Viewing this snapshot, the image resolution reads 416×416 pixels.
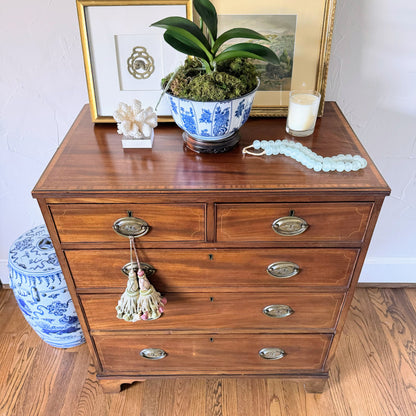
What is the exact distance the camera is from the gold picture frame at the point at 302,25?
1.13m

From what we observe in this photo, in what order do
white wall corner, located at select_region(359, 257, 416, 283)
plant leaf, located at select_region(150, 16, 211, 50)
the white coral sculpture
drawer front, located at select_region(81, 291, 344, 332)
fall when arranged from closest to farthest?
plant leaf, located at select_region(150, 16, 211, 50) → the white coral sculpture → drawer front, located at select_region(81, 291, 344, 332) → white wall corner, located at select_region(359, 257, 416, 283)

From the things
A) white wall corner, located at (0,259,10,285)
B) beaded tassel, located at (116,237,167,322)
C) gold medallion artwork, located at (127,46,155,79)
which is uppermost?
gold medallion artwork, located at (127,46,155,79)

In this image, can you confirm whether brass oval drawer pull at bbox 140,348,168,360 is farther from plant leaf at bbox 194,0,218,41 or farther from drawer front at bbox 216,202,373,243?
plant leaf at bbox 194,0,218,41

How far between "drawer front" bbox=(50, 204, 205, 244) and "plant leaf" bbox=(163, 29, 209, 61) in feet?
1.22

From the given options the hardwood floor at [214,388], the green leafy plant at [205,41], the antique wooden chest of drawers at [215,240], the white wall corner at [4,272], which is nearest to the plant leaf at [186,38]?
the green leafy plant at [205,41]

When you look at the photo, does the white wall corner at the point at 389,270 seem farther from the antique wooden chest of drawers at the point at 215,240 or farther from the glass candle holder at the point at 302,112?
the glass candle holder at the point at 302,112

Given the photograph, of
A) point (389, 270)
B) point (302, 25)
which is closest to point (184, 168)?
point (302, 25)

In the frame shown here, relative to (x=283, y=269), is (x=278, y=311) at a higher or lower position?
lower

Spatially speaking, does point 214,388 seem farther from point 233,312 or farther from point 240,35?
point 240,35

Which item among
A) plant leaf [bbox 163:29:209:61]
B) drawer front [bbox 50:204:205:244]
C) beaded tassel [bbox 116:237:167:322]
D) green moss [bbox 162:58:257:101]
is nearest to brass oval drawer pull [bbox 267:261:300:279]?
drawer front [bbox 50:204:205:244]

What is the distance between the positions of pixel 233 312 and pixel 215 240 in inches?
11.9

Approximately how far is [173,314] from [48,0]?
3.37 ft

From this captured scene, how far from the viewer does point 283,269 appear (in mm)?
1119

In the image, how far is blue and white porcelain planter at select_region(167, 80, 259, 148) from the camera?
3.26 ft
